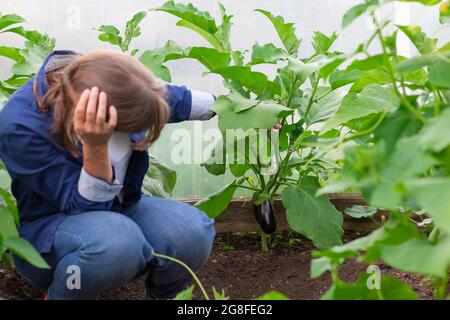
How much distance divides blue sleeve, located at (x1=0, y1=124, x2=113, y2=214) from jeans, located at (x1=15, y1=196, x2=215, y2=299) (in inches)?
1.7

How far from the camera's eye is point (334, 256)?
0.93m

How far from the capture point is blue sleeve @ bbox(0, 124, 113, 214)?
135 cm

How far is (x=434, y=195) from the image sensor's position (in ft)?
2.64

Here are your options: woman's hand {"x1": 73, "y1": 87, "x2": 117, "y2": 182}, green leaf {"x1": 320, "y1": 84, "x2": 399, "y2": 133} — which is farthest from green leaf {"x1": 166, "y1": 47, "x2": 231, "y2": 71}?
woman's hand {"x1": 73, "y1": 87, "x2": 117, "y2": 182}

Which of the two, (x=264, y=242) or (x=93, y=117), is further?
(x=264, y=242)

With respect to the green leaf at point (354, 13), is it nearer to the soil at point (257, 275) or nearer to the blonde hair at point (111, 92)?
the blonde hair at point (111, 92)

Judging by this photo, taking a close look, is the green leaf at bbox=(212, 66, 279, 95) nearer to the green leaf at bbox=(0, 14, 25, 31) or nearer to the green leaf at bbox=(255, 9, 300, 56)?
the green leaf at bbox=(255, 9, 300, 56)

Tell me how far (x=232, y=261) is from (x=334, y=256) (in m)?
1.07

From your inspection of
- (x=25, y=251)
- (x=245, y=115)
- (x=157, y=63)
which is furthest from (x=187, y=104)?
(x=25, y=251)

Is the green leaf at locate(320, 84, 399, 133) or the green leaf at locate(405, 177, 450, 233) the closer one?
the green leaf at locate(405, 177, 450, 233)

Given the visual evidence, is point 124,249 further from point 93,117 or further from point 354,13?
point 354,13

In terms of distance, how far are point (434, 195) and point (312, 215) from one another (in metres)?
1.03
